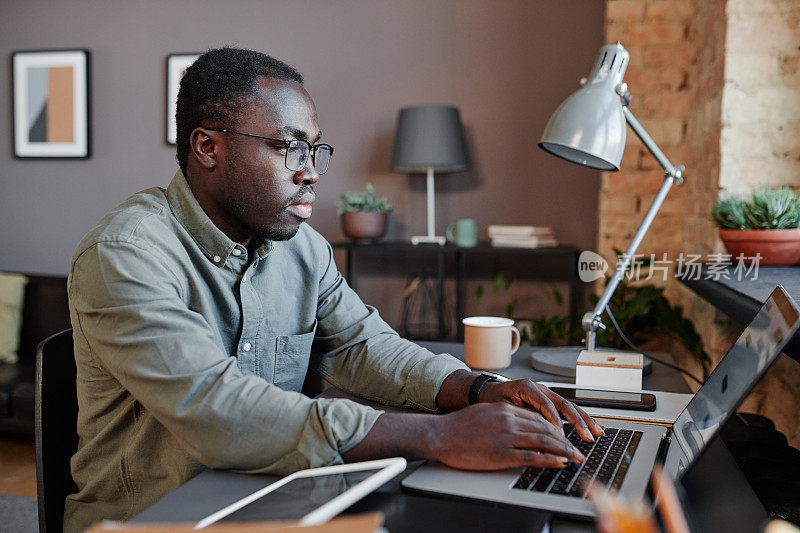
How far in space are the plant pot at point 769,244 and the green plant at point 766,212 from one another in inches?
1.2

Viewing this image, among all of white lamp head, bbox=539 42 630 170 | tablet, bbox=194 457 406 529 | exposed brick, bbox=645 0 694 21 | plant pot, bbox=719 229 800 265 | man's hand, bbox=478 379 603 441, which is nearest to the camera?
tablet, bbox=194 457 406 529

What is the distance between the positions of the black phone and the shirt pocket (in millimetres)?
467

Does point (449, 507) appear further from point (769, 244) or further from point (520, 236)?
point (520, 236)

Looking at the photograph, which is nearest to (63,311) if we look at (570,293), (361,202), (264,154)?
(361,202)

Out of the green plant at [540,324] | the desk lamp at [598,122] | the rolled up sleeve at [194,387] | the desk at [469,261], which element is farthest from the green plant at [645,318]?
the rolled up sleeve at [194,387]

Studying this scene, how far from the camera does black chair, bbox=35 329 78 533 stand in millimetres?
1105

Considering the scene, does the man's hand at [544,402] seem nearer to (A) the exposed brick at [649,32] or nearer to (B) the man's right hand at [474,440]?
(B) the man's right hand at [474,440]

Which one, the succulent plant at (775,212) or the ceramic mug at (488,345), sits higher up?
the succulent plant at (775,212)

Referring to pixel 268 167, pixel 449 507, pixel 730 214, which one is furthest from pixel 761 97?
pixel 449 507

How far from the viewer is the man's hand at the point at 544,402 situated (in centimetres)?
98

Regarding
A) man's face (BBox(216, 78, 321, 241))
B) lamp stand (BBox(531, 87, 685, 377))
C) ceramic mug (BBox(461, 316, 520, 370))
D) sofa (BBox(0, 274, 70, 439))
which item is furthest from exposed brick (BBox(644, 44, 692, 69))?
sofa (BBox(0, 274, 70, 439))

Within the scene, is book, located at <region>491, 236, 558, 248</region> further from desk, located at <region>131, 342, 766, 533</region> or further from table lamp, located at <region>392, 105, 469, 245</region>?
desk, located at <region>131, 342, 766, 533</region>

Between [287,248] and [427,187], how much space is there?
2311 millimetres

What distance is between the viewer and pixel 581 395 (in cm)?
120
